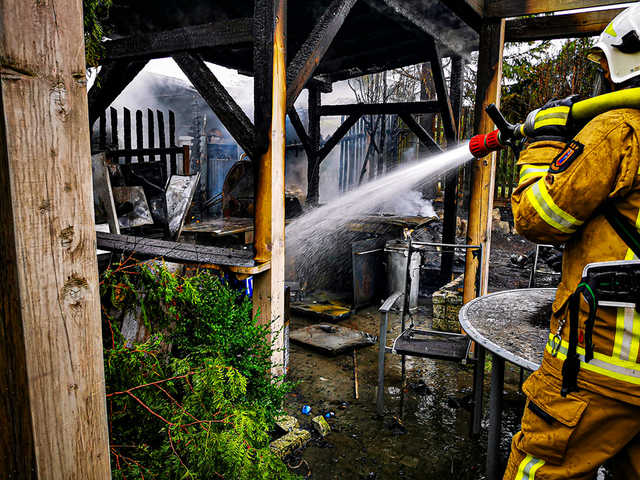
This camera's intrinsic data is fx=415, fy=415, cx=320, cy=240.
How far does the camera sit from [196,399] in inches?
84.2

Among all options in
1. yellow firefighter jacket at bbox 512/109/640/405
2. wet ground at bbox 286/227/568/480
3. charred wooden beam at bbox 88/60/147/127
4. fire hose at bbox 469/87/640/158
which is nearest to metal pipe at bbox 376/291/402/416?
wet ground at bbox 286/227/568/480

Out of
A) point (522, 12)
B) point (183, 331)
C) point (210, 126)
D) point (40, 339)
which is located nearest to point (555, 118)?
point (40, 339)

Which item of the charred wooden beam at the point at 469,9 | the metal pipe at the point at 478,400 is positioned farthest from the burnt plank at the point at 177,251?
the charred wooden beam at the point at 469,9

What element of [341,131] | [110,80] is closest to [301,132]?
[341,131]

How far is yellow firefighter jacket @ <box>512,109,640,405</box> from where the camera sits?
1.49 meters

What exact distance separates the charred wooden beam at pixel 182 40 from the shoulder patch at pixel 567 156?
7.23 feet

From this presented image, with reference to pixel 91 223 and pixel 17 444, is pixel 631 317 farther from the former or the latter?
pixel 17 444

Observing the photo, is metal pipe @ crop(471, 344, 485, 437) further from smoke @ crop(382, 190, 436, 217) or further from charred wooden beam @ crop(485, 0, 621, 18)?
smoke @ crop(382, 190, 436, 217)

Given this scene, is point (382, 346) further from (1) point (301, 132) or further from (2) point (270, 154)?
(1) point (301, 132)

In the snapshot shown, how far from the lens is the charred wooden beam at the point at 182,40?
2.96 metres

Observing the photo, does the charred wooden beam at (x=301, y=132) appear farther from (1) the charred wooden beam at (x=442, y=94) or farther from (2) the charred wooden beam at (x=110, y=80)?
(2) the charred wooden beam at (x=110, y=80)

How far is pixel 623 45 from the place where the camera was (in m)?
1.60

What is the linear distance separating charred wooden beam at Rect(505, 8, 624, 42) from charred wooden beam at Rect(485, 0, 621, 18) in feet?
0.87

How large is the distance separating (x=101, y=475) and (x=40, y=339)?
0.47 meters
